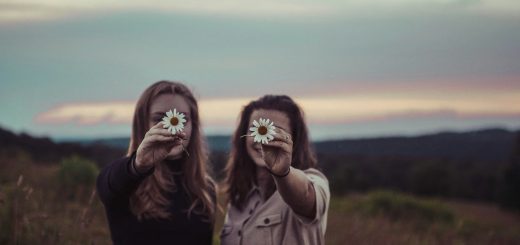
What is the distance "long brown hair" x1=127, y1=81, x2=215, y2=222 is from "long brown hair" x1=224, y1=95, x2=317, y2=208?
0.48ft

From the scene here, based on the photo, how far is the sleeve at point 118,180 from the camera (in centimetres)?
349

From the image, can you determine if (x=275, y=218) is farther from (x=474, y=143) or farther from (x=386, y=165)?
(x=474, y=143)

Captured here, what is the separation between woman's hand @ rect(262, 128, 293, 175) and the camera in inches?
115

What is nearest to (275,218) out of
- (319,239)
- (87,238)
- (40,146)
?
(319,239)

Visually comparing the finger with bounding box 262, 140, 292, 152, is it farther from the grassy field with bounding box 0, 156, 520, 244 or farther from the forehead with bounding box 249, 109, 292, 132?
the grassy field with bounding box 0, 156, 520, 244

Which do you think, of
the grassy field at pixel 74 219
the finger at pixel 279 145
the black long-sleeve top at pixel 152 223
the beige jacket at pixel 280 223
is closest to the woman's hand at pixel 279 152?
the finger at pixel 279 145

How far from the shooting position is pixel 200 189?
4047 mm

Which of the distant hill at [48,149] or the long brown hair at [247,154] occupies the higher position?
the long brown hair at [247,154]

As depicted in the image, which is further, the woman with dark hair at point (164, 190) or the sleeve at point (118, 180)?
the woman with dark hair at point (164, 190)

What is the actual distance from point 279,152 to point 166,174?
45.4 inches

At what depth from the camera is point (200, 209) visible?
4.02 m

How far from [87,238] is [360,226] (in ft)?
11.0

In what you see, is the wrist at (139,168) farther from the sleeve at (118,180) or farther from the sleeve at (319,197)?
the sleeve at (319,197)

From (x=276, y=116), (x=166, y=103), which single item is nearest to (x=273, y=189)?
(x=276, y=116)
